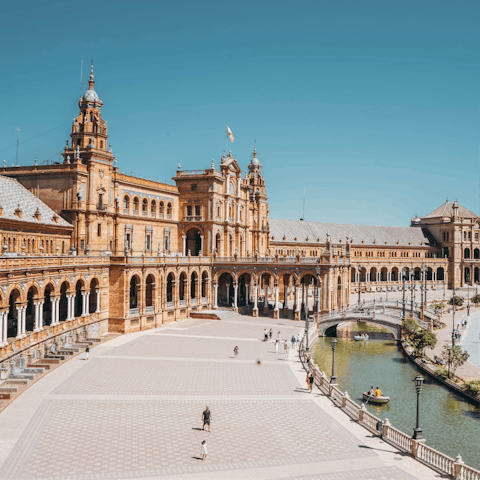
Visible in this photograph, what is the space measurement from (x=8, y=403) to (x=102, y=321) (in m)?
23.7

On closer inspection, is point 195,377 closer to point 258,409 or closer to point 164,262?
point 258,409

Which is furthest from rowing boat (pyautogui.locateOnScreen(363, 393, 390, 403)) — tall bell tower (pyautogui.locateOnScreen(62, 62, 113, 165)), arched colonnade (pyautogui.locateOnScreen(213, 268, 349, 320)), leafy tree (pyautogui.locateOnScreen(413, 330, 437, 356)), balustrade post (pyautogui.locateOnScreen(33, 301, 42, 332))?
tall bell tower (pyautogui.locateOnScreen(62, 62, 113, 165))

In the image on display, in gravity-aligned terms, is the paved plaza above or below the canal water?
above

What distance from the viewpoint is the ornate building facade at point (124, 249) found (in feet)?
147

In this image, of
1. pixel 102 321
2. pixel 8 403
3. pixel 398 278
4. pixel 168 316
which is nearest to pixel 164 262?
pixel 168 316

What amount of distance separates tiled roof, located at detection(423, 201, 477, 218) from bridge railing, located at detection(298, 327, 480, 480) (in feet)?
356

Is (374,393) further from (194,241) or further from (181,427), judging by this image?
(194,241)

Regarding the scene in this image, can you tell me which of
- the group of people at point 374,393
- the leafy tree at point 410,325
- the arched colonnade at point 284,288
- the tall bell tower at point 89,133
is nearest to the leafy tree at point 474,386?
the group of people at point 374,393

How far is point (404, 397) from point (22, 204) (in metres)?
39.4

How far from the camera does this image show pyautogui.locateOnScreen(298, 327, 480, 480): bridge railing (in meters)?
22.4

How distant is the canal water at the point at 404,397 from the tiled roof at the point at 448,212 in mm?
82015

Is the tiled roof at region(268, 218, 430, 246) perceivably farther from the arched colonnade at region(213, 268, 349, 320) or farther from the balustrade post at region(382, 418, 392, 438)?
the balustrade post at region(382, 418, 392, 438)

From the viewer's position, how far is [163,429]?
27.5 meters

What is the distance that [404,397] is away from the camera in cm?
4041
